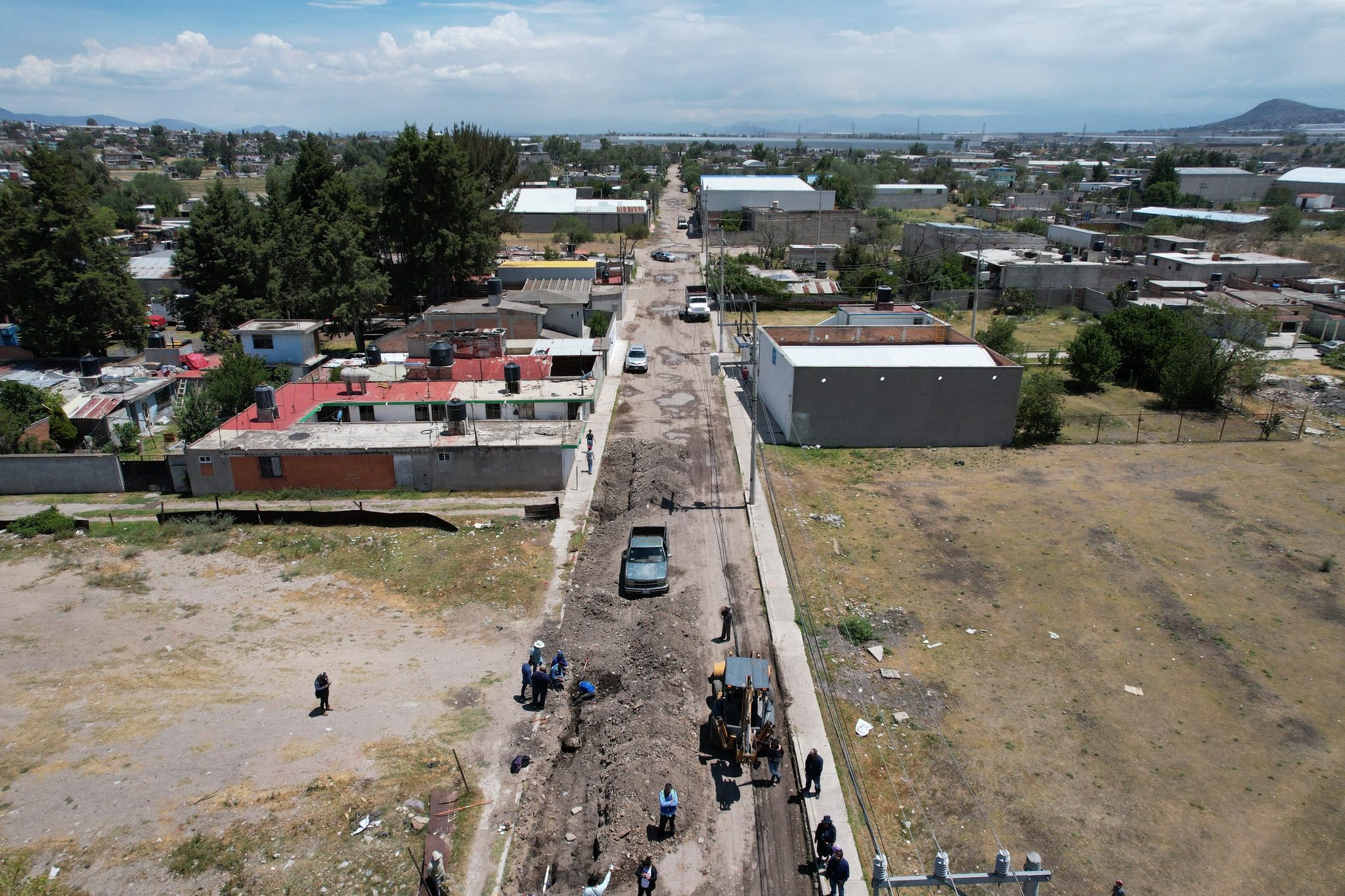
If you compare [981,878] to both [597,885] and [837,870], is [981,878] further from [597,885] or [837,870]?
[597,885]

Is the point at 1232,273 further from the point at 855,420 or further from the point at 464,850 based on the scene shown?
the point at 464,850

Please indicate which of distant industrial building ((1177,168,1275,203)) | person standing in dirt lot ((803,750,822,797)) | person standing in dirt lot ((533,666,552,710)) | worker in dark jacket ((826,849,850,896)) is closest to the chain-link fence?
person standing in dirt lot ((803,750,822,797))

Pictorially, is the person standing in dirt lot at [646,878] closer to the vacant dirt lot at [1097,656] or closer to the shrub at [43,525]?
the vacant dirt lot at [1097,656]

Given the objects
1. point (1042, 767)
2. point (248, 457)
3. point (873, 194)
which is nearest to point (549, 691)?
point (1042, 767)

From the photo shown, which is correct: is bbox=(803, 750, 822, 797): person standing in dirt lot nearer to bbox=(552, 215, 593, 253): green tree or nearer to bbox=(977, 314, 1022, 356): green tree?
bbox=(977, 314, 1022, 356): green tree

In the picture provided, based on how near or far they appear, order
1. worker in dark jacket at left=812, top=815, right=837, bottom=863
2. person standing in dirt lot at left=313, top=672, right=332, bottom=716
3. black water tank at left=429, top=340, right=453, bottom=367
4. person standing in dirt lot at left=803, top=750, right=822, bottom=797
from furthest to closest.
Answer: black water tank at left=429, top=340, right=453, bottom=367 → person standing in dirt lot at left=313, top=672, right=332, bottom=716 → person standing in dirt lot at left=803, top=750, right=822, bottom=797 → worker in dark jacket at left=812, top=815, right=837, bottom=863
